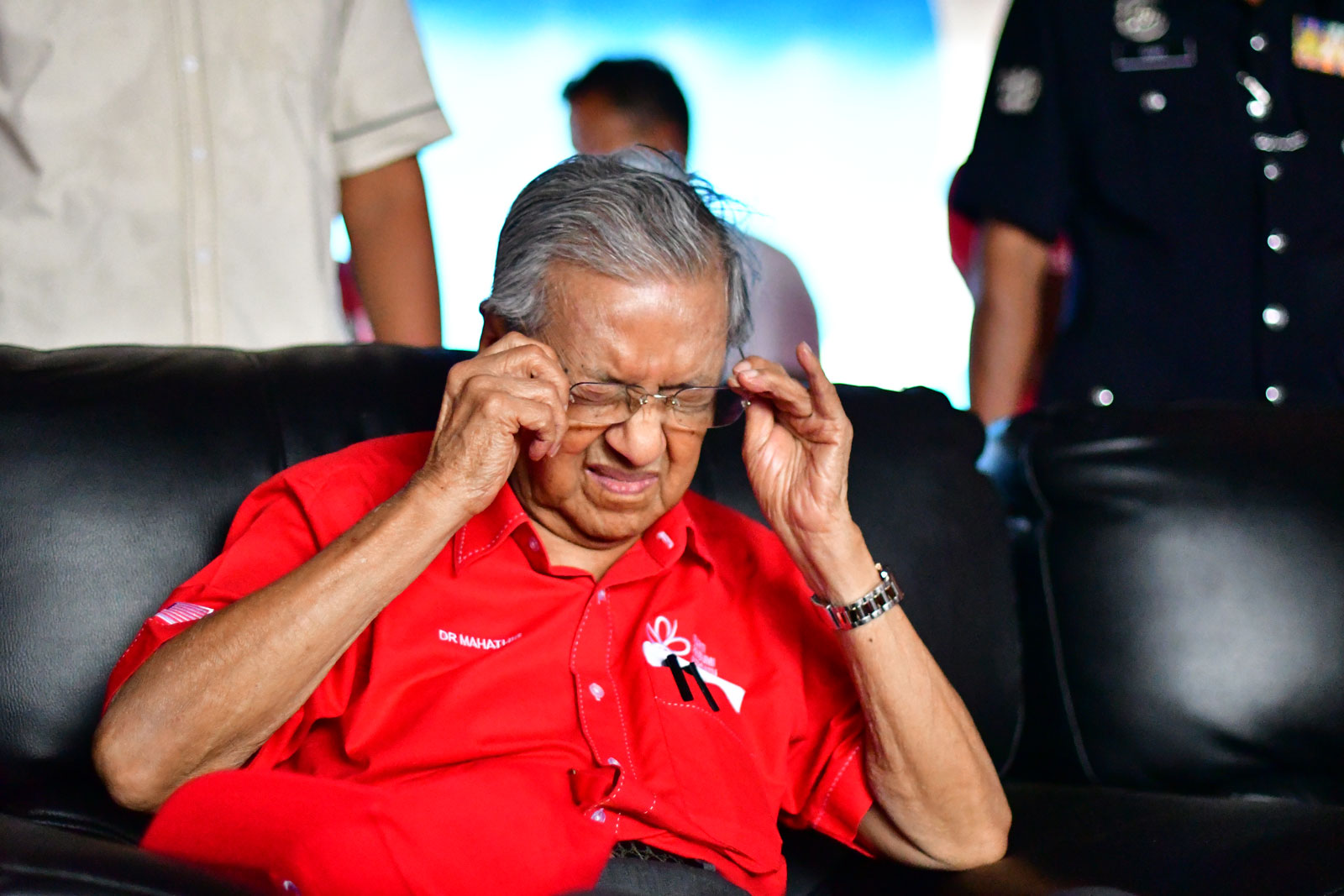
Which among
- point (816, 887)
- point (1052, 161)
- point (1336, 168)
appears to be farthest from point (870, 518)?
point (1336, 168)

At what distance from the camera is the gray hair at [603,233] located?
1348 millimetres

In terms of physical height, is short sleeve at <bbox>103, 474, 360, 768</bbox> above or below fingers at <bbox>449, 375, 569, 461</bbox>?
below

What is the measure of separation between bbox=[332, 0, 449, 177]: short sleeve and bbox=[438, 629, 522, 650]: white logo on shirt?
1.06 metres

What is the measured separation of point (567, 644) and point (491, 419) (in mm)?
298

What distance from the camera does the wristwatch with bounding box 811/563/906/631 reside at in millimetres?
1392

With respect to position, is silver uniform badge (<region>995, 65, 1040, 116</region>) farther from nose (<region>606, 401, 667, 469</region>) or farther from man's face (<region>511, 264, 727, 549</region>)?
nose (<region>606, 401, 667, 469</region>)

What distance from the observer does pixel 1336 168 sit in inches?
91.3

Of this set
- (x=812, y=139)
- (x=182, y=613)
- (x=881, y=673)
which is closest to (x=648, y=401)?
(x=881, y=673)

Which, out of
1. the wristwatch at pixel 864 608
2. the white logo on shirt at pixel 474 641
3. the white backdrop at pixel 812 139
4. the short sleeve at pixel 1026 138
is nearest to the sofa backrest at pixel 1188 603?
the wristwatch at pixel 864 608

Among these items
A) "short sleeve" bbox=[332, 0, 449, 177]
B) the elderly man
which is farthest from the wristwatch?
"short sleeve" bbox=[332, 0, 449, 177]

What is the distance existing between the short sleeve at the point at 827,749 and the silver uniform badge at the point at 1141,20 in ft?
4.78

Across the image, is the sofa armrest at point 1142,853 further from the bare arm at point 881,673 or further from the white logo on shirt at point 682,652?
the white logo on shirt at point 682,652

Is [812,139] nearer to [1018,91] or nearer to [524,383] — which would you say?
[1018,91]

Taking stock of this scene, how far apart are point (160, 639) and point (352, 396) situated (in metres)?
0.50
